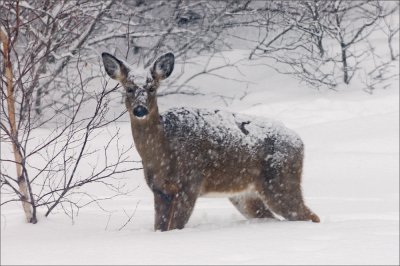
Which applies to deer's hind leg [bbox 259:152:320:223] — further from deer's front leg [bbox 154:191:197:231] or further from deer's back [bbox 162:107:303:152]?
deer's front leg [bbox 154:191:197:231]

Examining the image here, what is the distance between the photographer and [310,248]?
429 cm

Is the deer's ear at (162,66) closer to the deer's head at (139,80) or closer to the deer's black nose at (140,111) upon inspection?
the deer's head at (139,80)

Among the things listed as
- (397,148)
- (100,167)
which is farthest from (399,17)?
(100,167)

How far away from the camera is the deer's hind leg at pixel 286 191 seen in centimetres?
639

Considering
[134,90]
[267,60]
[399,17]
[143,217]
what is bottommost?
[143,217]

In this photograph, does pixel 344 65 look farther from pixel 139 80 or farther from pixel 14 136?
pixel 14 136

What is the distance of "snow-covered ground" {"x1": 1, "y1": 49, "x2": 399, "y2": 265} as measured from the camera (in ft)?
13.4

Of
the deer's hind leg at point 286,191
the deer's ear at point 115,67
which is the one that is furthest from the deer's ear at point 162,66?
the deer's hind leg at point 286,191

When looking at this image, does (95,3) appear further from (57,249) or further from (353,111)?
(57,249)

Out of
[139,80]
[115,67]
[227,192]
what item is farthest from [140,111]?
[227,192]

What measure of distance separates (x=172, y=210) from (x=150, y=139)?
633mm

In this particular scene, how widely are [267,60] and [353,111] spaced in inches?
154

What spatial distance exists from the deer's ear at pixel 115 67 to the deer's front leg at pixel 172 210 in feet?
3.40

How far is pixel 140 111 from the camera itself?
5.83 metres
